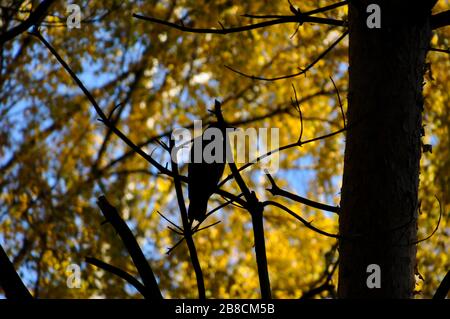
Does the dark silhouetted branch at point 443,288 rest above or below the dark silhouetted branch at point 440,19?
below

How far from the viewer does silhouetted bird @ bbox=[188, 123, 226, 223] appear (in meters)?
1.97

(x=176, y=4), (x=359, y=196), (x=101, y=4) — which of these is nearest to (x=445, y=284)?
(x=359, y=196)

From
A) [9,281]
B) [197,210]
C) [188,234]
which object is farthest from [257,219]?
[9,281]

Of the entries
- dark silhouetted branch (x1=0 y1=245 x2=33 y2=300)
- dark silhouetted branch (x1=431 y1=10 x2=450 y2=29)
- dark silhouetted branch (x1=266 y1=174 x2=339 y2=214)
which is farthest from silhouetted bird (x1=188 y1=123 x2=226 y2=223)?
dark silhouetted branch (x1=431 y1=10 x2=450 y2=29)

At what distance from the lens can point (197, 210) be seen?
2084mm

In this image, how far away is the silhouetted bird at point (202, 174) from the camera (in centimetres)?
197

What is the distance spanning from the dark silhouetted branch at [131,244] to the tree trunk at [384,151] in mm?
555

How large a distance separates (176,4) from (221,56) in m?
0.87

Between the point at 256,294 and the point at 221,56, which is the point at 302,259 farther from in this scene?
the point at 221,56

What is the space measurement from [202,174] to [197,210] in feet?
0.44

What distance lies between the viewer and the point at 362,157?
183 cm

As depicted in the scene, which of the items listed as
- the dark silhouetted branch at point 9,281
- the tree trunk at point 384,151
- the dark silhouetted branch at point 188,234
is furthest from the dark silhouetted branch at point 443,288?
the dark silhouetted branch at point 9,281

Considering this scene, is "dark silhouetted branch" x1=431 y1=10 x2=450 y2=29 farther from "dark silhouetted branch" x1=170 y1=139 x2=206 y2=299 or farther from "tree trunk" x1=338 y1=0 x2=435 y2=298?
"dark silhouetted branch" x1=170 y1=139 x2=206 y2=299

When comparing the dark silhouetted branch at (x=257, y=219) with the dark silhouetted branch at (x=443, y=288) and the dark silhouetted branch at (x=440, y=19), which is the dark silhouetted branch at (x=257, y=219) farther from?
the dark silhouetted branch at (x=440, y=19)
